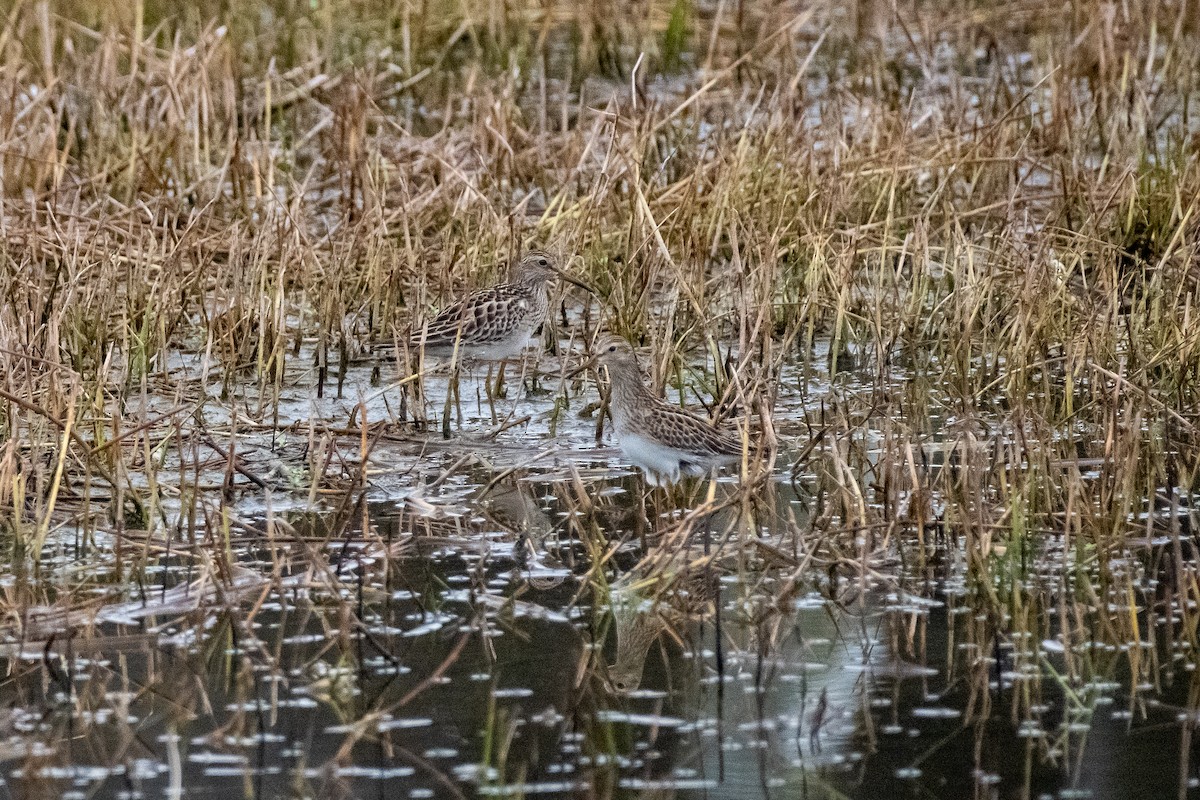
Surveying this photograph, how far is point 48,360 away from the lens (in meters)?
6.57

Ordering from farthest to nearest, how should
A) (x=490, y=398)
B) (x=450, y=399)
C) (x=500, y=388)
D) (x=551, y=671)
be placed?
(x=500, y=388) → (x=490, y=398) → (x=450, y=399) → (x=551, y=671)

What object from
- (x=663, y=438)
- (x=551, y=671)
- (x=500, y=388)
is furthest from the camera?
(x=500, y=388)

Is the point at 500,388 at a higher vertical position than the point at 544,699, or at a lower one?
higher

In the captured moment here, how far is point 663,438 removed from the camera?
668 cm

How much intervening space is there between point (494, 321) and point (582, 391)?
0.47 metres

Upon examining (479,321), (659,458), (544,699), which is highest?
(479,321)

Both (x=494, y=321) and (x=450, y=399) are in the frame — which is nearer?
(x=450, y=399)

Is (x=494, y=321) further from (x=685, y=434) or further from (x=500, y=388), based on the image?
(x=685, y=434)

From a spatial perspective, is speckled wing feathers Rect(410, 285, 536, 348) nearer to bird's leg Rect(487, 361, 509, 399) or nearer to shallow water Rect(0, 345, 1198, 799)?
bird's leg Rect(487, 361, 509, 399)

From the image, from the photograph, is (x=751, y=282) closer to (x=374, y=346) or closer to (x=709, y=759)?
(x=374, y=346)

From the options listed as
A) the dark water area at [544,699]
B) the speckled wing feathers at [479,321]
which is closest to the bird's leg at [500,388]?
the speckled wing feathers at [479,321]

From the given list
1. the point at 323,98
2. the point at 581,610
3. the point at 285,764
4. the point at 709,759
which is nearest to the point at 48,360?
the point at 581,610

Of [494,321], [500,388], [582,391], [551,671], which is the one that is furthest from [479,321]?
[551,671]

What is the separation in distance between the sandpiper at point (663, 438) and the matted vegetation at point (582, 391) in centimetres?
10
